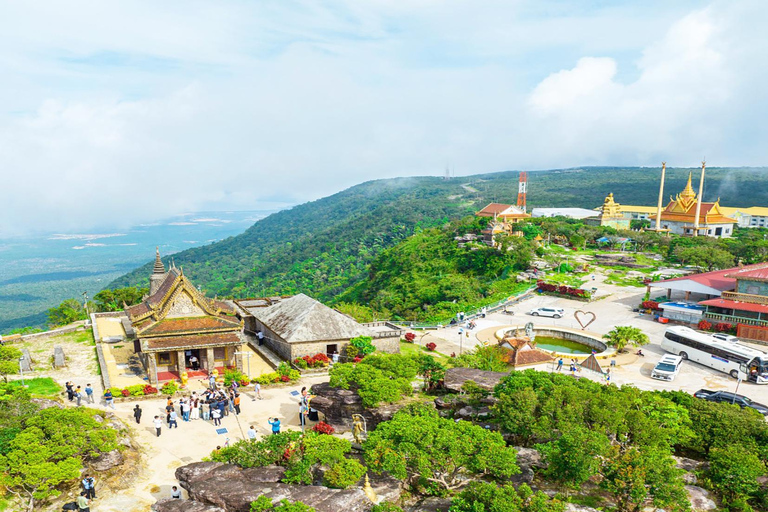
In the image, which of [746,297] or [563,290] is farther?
[563,290]

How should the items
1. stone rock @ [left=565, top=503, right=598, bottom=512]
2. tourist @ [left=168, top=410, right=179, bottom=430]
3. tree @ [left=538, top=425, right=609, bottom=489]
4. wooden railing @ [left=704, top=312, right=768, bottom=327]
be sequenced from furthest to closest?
wooden railing @ [left=704, top=312, right=768, bottom=327] < tourist @ [left=168, top=410, right=179, bottom=430] < tree @ [left=538, top=425, right=609, bottom=489] < stone rock @ [left=565, top=503, right=598, bottom=512]

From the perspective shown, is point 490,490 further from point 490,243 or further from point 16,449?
point 490,243

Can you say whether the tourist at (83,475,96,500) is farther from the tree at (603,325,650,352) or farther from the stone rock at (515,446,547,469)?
the tree at (603,325,650,352)

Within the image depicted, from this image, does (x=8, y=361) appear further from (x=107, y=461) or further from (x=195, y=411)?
(x=107, y=461)

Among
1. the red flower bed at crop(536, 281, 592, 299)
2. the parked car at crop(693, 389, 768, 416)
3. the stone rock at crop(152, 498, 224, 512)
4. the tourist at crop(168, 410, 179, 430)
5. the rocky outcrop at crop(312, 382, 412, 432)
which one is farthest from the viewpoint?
the red flower bed at crop(536, 281, 592, 299)

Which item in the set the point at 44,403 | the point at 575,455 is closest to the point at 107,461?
the point at 44,403

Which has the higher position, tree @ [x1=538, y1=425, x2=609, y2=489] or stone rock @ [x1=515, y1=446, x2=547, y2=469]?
tree @ [x1=538, y1=425, x2=609, y2=489]

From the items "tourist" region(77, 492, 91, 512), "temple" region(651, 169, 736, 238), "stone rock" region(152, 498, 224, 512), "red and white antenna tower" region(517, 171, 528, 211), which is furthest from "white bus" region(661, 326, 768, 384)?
"red and white antenna tower" region(517, 171, 528, 211)

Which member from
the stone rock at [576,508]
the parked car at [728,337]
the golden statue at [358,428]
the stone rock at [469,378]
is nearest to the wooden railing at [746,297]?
the parked car at [728,337]
